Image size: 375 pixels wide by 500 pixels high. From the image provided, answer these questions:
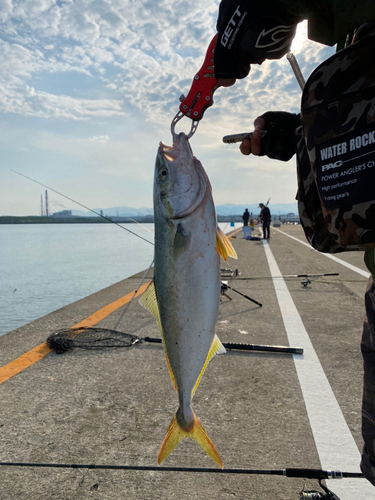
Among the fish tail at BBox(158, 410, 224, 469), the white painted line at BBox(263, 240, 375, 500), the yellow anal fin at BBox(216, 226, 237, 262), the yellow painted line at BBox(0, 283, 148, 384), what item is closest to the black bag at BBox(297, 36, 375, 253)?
the yellow anal fin at BBox(216, 226, 237, 262)

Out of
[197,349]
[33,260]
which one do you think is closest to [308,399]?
[197,349]

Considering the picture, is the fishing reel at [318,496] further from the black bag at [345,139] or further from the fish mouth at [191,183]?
the fish mouth at [191,183]

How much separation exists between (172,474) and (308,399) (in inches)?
58.1

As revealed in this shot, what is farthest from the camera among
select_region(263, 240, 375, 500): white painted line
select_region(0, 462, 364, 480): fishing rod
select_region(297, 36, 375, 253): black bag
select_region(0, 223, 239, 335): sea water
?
select_region(0, 223, 239, 335): sea water

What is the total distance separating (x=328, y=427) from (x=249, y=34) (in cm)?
277

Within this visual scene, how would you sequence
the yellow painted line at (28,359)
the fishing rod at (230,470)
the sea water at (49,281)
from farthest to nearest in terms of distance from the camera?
the sea water at (49,281)
the yellow painted line at (28,359)
the fishing rod at (230,470)

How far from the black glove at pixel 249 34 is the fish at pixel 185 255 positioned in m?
0.44

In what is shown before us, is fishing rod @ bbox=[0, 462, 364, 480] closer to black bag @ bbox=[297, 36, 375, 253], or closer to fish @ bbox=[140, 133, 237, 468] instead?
fish @ bbox=[140, 133, 237, 468]

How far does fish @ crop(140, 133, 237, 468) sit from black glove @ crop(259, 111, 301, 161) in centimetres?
42

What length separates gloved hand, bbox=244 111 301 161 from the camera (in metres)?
2.06

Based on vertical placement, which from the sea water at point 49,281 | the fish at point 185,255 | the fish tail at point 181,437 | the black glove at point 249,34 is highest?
the black glove at point 249,34

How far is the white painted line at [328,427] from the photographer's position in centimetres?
233

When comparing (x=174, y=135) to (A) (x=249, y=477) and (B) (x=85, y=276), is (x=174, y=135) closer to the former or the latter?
(A) (x=249, y=477)

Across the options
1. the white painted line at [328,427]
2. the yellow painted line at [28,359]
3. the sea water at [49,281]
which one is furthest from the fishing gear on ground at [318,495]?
the yellow painted line at [28,359]
